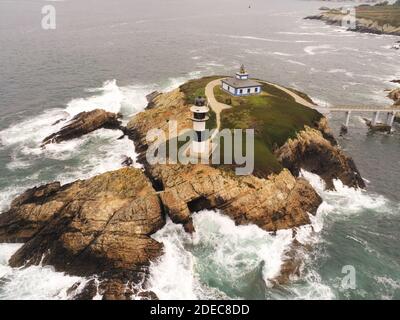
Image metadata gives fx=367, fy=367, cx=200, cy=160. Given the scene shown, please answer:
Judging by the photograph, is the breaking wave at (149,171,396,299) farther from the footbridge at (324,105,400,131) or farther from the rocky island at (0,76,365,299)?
the footbridge at (324,105,400,131)

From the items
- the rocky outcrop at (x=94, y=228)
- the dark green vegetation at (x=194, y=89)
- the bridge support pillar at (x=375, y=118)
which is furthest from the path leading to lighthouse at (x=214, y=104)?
the bridge support pillar at (x=375, y=118)

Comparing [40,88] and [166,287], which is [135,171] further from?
[40,88]

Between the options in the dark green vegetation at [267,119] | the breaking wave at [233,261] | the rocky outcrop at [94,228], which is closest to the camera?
A: the breaking wave at [233,261]

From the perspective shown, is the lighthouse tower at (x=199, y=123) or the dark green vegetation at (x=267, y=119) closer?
the lighthouse tower at (x=199, y=123)

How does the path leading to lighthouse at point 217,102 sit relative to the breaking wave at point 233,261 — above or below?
above

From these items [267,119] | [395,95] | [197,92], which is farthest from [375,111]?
[197,92]

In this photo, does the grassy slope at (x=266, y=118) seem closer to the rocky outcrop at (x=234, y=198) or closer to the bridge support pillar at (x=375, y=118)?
the rocky outcrop at (x=234, y=198)
